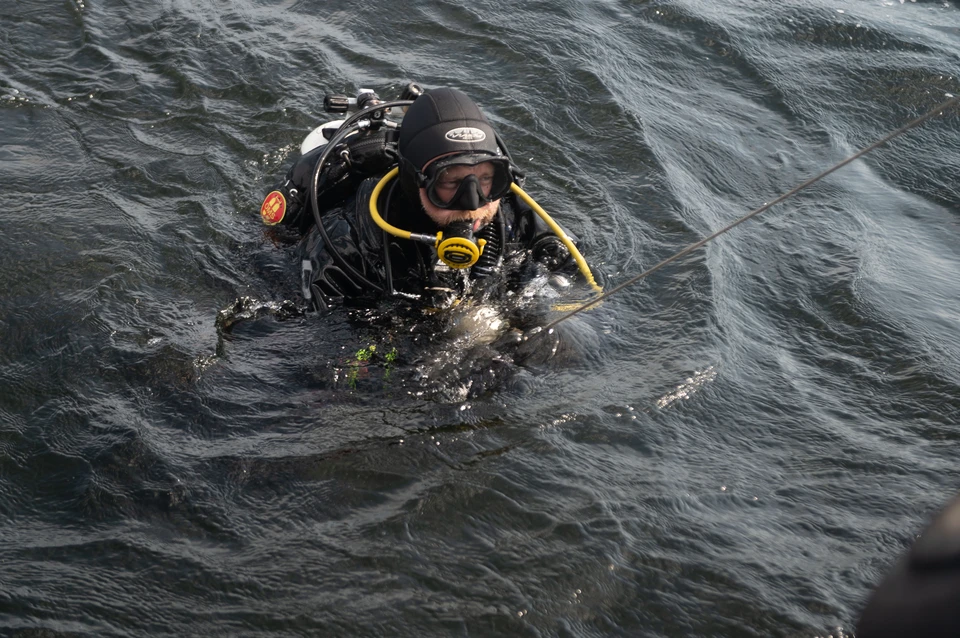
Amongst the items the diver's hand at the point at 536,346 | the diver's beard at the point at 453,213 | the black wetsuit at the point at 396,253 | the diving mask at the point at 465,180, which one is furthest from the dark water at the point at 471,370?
the diving mask at the point at 465,180

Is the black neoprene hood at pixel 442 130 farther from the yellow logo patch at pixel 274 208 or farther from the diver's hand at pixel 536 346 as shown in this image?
the yellow logo patch at pixel 274 208

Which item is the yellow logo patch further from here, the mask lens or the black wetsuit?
the mask lens

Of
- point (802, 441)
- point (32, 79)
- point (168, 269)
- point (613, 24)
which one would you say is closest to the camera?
point (802, 441)

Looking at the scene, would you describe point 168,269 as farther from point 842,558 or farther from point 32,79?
point 842,558

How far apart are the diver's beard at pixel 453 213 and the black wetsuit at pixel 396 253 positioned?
102 millimetres

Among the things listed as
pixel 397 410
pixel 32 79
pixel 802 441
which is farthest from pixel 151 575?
pixel 32 79

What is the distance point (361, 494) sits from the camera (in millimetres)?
3373

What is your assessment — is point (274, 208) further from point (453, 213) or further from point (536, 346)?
point (536, 346)

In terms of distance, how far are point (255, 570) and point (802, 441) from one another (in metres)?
2.16

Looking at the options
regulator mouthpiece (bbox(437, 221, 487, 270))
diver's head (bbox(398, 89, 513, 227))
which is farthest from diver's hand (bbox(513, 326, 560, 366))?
diver's head (bbox(398, 89, 513, 227))

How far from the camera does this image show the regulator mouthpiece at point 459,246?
3811mm

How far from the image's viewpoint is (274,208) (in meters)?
4.86

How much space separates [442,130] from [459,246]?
501 mm

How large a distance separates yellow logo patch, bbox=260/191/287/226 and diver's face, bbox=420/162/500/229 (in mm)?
1085
